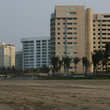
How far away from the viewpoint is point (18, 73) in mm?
163375

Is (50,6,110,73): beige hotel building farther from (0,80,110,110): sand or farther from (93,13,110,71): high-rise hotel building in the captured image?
(0,80,110,110): sand

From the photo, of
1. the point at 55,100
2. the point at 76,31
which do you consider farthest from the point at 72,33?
the point at 55,100

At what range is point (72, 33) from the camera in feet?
432

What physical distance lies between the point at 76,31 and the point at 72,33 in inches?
103

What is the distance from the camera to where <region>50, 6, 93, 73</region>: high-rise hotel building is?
428 feet

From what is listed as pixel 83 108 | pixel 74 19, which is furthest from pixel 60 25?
pixel 83 108

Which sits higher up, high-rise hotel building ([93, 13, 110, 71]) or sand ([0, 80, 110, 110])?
high-rise hotel building ([93, 13, 110, 71])

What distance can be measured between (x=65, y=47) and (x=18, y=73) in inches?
1910

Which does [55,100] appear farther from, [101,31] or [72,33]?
[101,31]

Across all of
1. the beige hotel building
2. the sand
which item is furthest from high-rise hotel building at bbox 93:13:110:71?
the sand

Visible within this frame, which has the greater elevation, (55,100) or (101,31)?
(101,31)

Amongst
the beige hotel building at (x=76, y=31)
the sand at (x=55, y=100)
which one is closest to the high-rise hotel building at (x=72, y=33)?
the beige hotel building at (x=76, y=31)

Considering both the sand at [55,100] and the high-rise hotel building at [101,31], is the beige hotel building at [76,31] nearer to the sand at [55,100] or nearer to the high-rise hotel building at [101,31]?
the high-rise hotel building at [101,31]

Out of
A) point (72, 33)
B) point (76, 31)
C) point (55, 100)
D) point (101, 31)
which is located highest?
point (101, 31)
